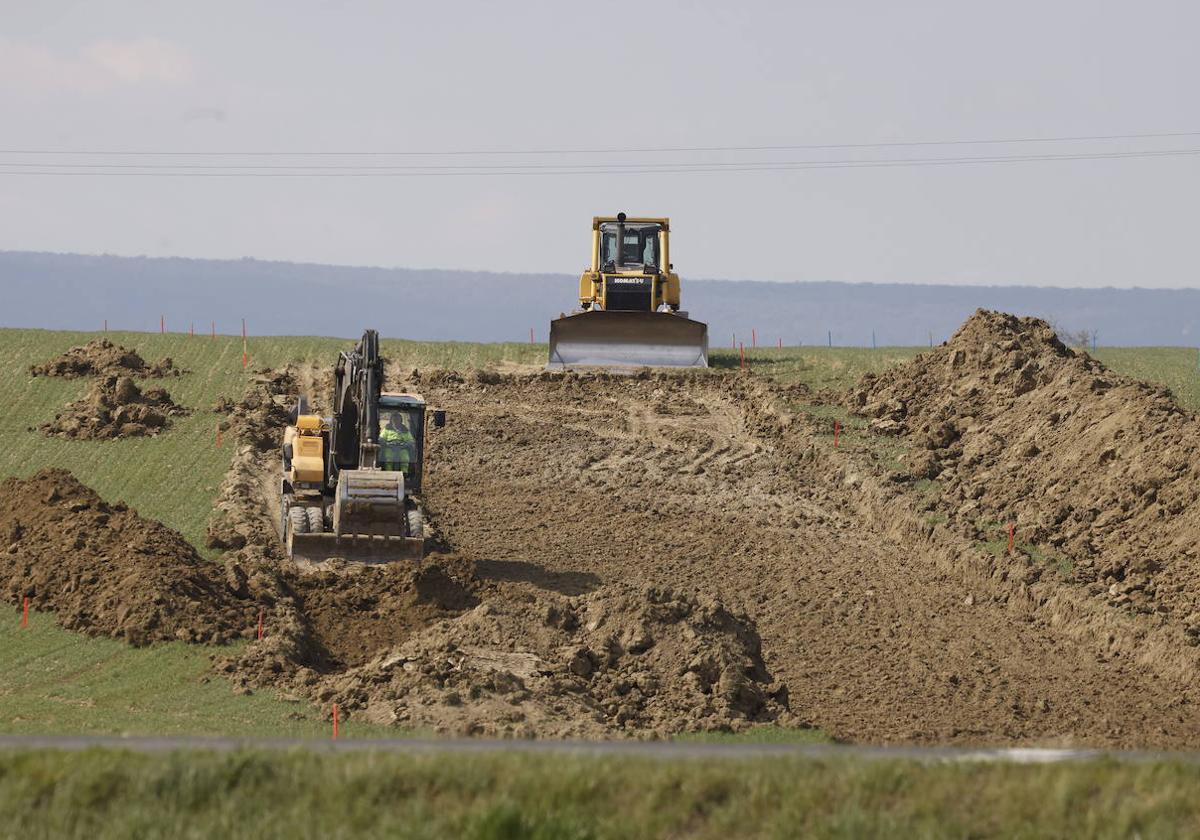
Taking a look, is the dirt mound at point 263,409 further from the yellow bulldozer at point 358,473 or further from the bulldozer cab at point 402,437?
the bulldozer cab at point 402,437

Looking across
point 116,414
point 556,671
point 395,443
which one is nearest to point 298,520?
point 395,443

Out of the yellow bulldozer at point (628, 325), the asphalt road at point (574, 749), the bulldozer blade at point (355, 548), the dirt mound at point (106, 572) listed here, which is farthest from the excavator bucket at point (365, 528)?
the yellow bulldozer at point (628, 325)

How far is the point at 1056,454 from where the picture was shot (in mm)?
31953

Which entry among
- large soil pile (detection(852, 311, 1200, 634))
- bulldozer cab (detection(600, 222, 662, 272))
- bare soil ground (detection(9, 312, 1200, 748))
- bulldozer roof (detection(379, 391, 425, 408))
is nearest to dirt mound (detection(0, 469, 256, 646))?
bare soil ground (detection(9, 312, 1200, 748))

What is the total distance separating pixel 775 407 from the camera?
39.7 m

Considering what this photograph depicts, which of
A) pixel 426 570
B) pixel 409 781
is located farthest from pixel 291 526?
pixel 409 781

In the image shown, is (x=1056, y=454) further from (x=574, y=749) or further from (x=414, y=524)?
(x=574, y=749)

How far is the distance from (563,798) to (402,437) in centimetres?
1603

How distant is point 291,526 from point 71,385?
18199 mm

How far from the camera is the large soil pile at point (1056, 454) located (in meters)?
26.8

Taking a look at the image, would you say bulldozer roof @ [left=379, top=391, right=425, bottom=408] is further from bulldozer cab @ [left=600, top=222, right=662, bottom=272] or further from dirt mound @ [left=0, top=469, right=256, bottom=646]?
bulldozer cab @ [left=600, top=222, right=662, bottom=272]

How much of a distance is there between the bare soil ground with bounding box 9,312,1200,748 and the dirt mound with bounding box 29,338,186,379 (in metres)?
2.98

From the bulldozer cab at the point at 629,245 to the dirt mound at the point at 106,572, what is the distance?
19.4 metres

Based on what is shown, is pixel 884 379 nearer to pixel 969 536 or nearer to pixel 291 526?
pixel 969 536
